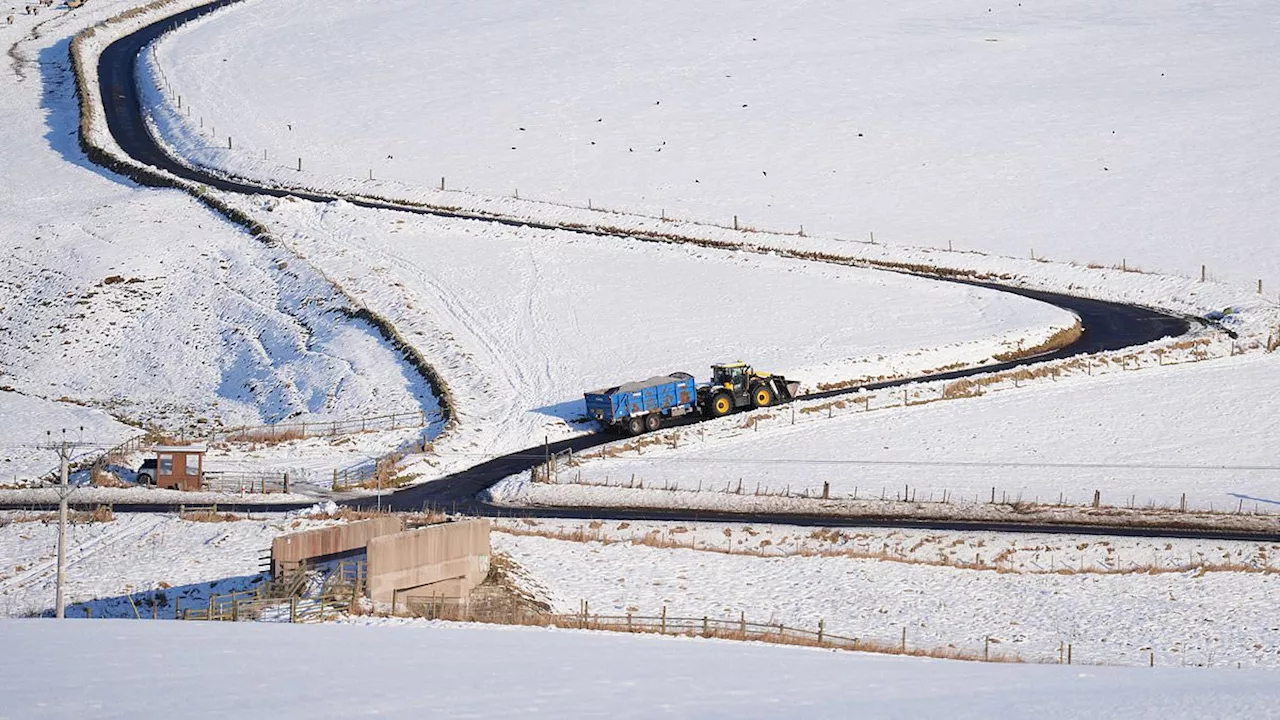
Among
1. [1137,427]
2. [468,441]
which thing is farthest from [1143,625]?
[468,441]

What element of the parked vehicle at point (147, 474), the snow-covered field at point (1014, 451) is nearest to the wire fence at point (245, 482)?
the parked vehicle at point (147, 474)

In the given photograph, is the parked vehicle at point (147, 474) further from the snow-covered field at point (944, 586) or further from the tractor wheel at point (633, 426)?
the tractor wheel at point (633, 426)

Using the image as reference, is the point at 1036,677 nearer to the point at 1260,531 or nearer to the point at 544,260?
the point at 1260,531

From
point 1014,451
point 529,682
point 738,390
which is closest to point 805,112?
point 738,390

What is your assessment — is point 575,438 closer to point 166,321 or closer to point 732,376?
point 732,376

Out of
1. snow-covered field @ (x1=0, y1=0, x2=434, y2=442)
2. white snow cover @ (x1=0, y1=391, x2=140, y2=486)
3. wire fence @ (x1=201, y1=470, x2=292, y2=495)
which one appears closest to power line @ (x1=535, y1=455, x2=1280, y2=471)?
wire fence @ (x1=201, y1=470, x2=292, y2=495)

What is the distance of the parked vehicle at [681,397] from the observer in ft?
179

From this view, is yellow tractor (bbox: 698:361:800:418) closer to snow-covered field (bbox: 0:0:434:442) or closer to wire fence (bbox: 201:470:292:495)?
snow-covered field (bbox: 0:0:434:442)

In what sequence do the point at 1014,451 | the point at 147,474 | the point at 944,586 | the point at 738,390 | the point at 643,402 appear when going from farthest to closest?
the point at 738,390 → the point at 643,402 → the point at 1014,451 → the point at 147,474 → the point at 944,586

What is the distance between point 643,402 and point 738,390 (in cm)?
390

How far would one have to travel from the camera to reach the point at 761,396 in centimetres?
5722

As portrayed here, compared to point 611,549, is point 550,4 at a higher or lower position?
higher

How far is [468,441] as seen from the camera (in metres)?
54.2

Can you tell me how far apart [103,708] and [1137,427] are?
1657 inches
